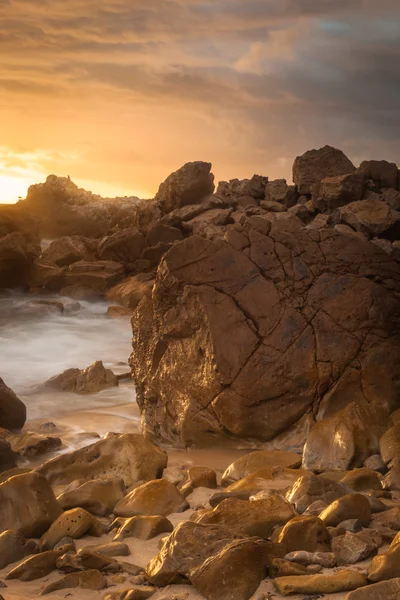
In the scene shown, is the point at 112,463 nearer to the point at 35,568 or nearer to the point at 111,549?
the point at 111,549

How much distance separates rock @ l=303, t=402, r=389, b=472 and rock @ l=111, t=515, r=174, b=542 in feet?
5.88

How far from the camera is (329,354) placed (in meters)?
7.29

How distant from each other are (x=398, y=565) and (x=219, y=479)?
2783 millimetres

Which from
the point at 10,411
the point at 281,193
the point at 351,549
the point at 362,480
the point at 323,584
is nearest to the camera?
the point at 323,584

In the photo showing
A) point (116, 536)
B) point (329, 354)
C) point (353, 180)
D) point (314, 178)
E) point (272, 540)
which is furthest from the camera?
point (314, 178)

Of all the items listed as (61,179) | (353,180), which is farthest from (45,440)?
(61,179)

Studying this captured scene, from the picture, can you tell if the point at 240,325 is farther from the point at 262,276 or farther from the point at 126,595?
the point at 126,595

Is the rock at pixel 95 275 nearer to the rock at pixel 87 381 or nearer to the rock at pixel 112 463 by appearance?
the rock at pixel 87 381

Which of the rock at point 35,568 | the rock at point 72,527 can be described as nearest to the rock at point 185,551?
the rock at point 35,568

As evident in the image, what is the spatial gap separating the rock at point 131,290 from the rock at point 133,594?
16.4m

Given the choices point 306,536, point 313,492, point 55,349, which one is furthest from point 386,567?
point 55,349

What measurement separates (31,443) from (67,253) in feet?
57.7

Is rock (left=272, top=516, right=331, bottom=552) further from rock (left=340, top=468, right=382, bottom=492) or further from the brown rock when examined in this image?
the brown rock

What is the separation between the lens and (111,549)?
4332 millimetres
